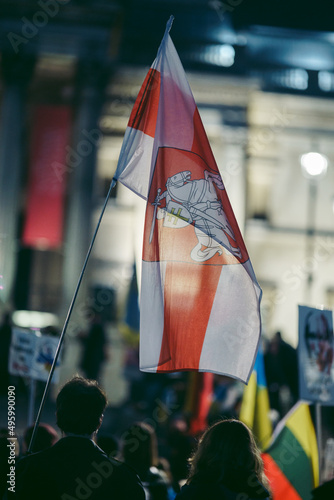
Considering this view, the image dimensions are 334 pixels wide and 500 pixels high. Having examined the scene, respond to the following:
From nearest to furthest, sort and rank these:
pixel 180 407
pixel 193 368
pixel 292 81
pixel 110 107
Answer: pixel 193 368
pixel 180 407
pixel 110 107
pixel 292 81

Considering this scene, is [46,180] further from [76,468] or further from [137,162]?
[76,468]

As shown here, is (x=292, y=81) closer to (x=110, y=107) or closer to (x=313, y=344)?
(x=110, y=107)

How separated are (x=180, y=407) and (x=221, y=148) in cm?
960

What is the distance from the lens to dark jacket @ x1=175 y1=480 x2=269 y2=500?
8.30 feet

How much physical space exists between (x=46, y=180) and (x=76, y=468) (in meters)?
13.9

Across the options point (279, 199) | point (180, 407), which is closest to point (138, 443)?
point (180, 407)

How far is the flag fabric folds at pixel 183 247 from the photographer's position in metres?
3.52

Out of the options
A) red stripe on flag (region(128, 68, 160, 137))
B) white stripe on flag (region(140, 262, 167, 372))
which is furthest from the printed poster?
red stripe on flag (region(128, 68, 160, 137))

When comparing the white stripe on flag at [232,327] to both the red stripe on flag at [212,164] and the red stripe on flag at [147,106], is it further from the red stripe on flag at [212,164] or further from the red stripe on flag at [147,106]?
the red stripe on flag at [147,106]

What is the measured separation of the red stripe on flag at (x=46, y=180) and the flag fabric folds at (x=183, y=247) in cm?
1215

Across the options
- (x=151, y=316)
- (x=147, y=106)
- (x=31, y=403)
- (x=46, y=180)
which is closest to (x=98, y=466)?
(x=151, y=316)

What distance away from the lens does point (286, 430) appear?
5043mm

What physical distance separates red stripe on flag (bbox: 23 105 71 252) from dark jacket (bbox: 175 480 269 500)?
13562 mm

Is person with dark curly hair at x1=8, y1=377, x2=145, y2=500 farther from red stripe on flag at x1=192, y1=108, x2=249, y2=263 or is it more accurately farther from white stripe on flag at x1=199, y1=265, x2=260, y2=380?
red stripe on flag at x1=192, y1=108, x2=249, y2=263
